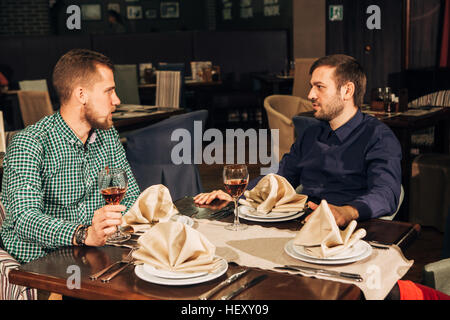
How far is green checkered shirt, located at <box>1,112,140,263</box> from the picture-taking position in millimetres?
1659

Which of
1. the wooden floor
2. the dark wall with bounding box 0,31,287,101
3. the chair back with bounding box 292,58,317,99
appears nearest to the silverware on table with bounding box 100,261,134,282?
the wooden floor

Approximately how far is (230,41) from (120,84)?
252 cm

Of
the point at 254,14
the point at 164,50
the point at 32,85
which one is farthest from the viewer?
the point at 254,14

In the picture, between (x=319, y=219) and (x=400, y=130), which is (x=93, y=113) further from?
(x=400, y=130)

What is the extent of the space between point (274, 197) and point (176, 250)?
0.59 metres

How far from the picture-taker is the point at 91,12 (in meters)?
12.7

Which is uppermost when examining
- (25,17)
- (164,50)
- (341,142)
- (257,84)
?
(25,17)

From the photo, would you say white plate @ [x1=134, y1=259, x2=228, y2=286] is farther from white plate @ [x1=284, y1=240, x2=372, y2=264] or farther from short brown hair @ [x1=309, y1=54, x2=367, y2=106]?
short brown hair @ [x1=309, y1=54, x2=367, y2=106]

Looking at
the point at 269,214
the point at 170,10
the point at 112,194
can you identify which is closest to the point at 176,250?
the point at 112,194

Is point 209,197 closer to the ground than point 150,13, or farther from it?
closer to the ground

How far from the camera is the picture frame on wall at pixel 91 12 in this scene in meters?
12.7

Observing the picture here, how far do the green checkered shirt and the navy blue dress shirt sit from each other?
2.44 ft

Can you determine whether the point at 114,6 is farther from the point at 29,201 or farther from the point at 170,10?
the point at 29,201

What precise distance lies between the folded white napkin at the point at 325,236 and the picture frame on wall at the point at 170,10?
41.0 feet
